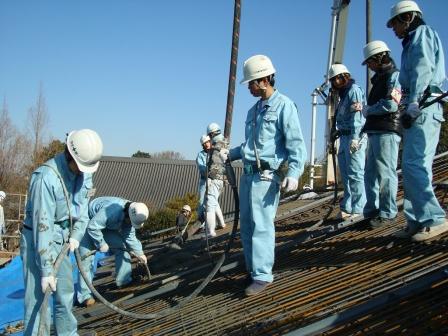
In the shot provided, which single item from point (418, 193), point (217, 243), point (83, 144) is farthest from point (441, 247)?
point (217, 243)

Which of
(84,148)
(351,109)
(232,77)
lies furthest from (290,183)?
(351,109)

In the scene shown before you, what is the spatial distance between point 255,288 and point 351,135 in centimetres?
218

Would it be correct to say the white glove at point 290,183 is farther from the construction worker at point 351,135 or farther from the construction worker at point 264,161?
the construction worker at point 351,135

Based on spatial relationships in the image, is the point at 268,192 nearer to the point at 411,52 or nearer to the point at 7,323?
the point at 411,52

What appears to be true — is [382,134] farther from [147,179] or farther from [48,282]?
[147,179]

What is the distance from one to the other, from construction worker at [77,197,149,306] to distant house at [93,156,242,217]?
1516 cm

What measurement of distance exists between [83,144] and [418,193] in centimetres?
241

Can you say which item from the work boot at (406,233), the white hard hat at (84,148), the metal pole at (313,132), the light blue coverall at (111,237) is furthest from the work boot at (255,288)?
the metal pole at (313,132)

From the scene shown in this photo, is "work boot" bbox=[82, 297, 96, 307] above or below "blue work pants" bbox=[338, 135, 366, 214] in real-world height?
below

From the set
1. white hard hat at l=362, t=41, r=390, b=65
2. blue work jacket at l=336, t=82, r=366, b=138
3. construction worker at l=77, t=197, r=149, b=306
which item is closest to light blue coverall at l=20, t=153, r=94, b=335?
construction worker at l=77, t=197, r=149, b=306

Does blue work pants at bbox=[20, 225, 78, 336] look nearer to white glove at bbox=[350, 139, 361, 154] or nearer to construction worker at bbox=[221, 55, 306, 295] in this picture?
construction worker at bbox=[221, 55, 306, 295]

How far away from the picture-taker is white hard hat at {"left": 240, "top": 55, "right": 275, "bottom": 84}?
11.5ft

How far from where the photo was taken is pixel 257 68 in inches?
137

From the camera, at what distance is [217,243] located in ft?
20.1
